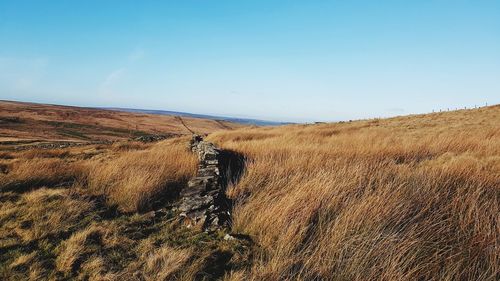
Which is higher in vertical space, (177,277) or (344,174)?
(344,174)

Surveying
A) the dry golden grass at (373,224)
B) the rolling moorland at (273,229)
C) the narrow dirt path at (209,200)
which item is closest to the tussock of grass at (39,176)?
the rolling moorland at (273,229)

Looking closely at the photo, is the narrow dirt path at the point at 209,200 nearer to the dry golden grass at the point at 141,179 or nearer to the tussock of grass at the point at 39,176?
the dry golden grass at the point at 141,179

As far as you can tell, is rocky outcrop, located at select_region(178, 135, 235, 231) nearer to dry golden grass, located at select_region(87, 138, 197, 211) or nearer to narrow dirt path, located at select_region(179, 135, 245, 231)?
narrow dirt path, located at select_region(179, 135, 245, 231)

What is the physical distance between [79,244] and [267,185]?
2.99 metres

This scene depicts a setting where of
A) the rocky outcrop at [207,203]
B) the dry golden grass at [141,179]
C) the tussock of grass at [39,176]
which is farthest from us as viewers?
the tussock of grass at [39,176]

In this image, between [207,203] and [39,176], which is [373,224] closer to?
[207,203]

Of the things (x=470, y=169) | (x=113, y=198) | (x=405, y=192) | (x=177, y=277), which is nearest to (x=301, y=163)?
(x=405, y=192)

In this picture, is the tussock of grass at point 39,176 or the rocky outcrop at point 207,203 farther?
the tussock of grass at point 39,176

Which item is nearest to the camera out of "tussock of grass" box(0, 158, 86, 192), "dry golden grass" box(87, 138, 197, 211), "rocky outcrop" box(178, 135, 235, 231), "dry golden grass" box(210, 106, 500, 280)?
"dry golden grass" box(210, 106, 500, 280)

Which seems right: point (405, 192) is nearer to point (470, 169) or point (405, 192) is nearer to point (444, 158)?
point (470, 169)

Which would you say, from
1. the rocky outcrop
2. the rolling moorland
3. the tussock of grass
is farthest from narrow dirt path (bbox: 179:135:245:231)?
the tussock of grass

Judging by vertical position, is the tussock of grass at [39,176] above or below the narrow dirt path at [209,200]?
below

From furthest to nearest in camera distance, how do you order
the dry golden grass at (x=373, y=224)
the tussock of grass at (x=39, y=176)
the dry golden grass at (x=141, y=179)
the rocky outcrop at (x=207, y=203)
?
1. the tussock of grass at (x=39, y=176)
2. the dry golden grass at (x=141, y=179)
3. the rocky outcrop at (x=207, y=203)
4. the dry golden grass at (x=373, y=224)

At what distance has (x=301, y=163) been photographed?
6906mm
